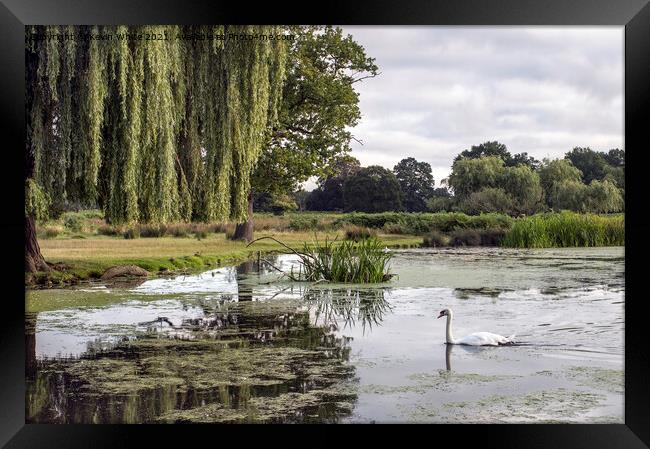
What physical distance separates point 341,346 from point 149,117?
3156mm

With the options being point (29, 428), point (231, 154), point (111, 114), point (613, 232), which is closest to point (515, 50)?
point (613, 232)

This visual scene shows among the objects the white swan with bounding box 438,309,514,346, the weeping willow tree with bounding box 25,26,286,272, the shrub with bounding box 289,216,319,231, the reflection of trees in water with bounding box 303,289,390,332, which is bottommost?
the white swan with bounding box 438,309,514,346

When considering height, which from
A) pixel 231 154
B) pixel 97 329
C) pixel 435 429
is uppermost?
pixel 231 154

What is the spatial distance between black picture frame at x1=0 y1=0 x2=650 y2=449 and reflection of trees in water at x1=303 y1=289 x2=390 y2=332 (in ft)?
8.04

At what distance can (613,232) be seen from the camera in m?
9.17

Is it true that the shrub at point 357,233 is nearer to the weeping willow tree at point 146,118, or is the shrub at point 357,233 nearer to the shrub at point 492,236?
the weeping willow tree at point 146,118

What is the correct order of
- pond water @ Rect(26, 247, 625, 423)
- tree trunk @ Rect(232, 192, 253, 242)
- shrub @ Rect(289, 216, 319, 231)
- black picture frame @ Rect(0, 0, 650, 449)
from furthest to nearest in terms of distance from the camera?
tree trunk @ Rect(232, 192, 253, 242)
shrub @ Rect(289, 216, 319, 231)
pond water @ Rect(26, 247, 625, 423)
black picture frame @ Rect(0, 0, 650, 449)

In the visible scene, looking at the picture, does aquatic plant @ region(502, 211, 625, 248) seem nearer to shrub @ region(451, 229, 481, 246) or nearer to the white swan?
shrub @ region(451, 229, 481, 246)

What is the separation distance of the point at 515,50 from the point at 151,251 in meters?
5.07

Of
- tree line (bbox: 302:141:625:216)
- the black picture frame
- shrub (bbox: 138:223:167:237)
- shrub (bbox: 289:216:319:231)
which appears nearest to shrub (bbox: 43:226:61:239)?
shrub (bbox: 138:223:167:237)

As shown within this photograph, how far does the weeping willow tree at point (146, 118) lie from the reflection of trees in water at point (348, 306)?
4.36 ft

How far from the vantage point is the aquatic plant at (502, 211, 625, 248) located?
29.4 feet

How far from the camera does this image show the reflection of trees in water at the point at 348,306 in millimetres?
7223
